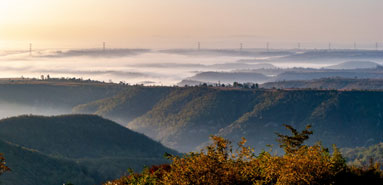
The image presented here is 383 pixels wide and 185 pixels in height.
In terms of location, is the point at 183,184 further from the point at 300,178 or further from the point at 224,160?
the point at 300,178

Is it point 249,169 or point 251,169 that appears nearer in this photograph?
point 251,169

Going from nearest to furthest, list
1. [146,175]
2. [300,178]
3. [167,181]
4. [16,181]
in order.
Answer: [300,178], [167,181], [146,175], [16,181]

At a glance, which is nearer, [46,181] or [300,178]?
[300,178]

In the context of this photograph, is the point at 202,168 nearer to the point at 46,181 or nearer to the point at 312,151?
the point at 312,151

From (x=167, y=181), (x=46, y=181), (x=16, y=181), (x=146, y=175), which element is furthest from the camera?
(x=46, y=181)

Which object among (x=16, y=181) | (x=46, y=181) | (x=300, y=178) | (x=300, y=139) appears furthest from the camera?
(x=46, y=181)

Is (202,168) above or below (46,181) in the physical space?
above

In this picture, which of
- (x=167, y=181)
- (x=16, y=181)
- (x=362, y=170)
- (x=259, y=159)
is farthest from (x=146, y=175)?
(x=16, y=181)

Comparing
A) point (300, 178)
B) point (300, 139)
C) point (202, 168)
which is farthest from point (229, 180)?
point (300, 139)

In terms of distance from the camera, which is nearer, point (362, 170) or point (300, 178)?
point (300, 178)
